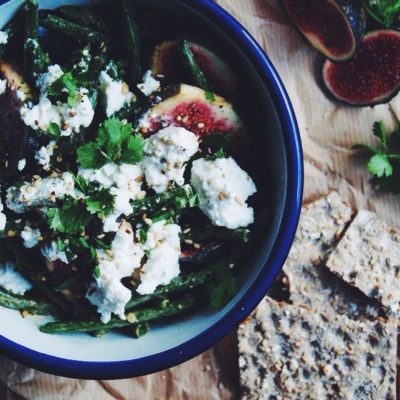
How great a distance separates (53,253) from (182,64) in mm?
798

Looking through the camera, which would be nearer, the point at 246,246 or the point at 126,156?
the point at 126,156

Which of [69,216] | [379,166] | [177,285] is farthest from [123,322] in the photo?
[379,166]

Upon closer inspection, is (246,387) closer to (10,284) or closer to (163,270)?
(163,270)

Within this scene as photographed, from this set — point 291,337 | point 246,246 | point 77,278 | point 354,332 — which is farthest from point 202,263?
point 354,332

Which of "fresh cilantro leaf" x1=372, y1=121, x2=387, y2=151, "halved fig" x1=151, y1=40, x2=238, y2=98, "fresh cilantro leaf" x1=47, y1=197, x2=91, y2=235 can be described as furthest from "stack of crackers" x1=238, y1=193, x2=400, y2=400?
"fresh cilantro leaf" x1=47, y1=197, x2=91, y2=235

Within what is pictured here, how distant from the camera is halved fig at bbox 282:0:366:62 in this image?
2500 millimetres

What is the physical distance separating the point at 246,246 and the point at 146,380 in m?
0.78

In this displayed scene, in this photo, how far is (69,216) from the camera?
1.98 m

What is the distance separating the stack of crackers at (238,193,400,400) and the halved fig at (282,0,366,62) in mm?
601

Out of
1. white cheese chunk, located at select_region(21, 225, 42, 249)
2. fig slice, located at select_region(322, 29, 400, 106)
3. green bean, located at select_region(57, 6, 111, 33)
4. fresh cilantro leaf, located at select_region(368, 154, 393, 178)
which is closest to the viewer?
white cheese chunk, located at select_region(21, 225, 42, 249)

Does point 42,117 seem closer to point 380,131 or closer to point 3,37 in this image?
point 3,37

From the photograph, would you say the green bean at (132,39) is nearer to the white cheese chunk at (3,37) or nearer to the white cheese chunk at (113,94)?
the white cheese chunk at (113,94)

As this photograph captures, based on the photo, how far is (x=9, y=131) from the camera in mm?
2082

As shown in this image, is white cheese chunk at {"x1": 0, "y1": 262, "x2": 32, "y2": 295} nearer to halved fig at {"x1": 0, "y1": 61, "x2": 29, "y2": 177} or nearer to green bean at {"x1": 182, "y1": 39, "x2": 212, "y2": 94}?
halved fig at {"x1": 0, "y1": 61, "x2": 29, "y2": 177}
